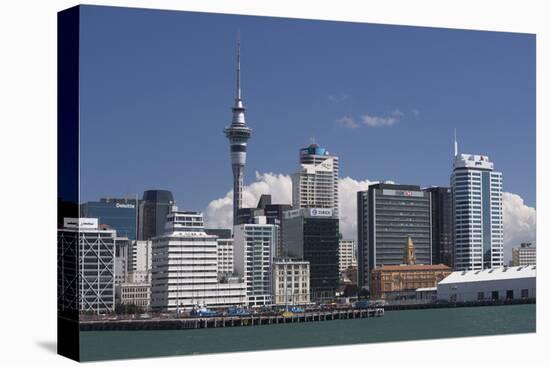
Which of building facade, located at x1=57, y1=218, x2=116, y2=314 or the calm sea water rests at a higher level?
building facade, located at x1=57, y1=218, x2=116, y2=314

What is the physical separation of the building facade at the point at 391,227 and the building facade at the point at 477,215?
584 millimetres

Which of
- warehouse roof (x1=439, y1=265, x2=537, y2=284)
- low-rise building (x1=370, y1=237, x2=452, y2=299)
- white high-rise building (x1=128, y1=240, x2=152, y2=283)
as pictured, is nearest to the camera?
white high-rise building (x1=128, y1=240, x2=152, y2=283)

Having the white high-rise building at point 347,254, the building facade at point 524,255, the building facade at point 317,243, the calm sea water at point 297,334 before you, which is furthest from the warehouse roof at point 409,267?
the calm sea water at point 297,334

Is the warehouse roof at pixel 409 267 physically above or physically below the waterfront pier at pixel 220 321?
above

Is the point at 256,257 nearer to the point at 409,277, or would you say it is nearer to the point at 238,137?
the point at 409,277

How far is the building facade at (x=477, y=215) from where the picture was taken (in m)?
20.3

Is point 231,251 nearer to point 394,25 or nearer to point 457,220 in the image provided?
point 457,220

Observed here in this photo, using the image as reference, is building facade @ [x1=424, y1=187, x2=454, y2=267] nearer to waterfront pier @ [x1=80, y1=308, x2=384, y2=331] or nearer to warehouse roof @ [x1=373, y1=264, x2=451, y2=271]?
warehouse roof @ [x1=373, y1=264, x2=451, y2=271]

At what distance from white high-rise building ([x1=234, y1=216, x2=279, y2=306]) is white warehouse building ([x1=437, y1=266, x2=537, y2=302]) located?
122 inches

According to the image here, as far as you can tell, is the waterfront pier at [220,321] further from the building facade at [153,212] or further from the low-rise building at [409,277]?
the building facade at [153,212]

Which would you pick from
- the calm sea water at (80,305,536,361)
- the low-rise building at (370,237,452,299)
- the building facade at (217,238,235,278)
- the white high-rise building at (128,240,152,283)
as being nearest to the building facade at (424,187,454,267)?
the low-rise building at (370,237,452,299)

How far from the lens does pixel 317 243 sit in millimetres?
23922

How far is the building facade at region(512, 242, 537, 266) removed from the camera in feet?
61.2

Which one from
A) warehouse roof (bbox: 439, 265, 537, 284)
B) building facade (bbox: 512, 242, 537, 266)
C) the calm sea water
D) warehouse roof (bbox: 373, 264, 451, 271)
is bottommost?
the calm sea water
